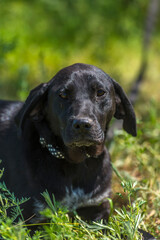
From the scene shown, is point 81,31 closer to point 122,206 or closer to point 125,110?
point 125,110

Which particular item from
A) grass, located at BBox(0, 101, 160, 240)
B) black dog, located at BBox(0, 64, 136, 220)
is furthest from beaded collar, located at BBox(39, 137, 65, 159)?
grass, located at BBox(0, 101, 160, 240)

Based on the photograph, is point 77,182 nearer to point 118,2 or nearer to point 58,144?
point 58,144

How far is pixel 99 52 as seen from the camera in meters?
7.36

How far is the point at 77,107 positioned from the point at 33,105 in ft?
1.38

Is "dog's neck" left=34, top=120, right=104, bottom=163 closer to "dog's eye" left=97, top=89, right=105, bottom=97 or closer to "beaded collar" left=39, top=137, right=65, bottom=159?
"beaded collar" left=39, top=137, right=65, bottom=159

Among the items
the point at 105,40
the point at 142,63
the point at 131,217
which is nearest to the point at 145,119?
the point at 142,63

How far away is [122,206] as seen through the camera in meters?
3.38

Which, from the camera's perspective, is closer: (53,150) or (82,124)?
(82,124)

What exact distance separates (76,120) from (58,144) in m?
0.46

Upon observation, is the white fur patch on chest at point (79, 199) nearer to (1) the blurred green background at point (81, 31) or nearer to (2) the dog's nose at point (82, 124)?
(2) the dog's nose at point (82, 124)

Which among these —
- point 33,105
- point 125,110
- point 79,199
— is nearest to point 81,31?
point 125,110

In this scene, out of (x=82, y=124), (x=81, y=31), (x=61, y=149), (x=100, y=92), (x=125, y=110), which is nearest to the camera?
(x=82, y=124)

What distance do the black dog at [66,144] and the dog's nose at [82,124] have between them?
5cm

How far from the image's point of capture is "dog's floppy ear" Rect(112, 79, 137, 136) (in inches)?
127
